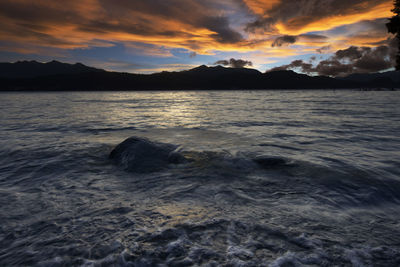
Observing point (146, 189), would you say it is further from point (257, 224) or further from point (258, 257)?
point (258, 257)

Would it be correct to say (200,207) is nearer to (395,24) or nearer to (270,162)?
(270,162)

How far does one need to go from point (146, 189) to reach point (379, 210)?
5057mm

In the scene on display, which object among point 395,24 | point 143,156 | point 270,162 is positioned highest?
point 395,24

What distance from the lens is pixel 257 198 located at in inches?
195

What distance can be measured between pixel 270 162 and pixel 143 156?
14.2ft

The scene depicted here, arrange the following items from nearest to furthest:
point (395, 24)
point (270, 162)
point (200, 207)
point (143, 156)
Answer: point (200, 207), point (270, 162), point (143, 156), point (395, 24)

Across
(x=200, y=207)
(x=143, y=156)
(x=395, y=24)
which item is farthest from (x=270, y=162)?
(x=395, y=24)

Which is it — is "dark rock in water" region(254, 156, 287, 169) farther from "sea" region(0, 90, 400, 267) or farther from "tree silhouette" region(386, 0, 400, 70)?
"tree silhouette" region(386, 0, 400, 70)

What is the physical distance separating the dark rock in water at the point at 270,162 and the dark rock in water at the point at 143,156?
2.63 m

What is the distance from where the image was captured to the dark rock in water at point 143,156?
717cm

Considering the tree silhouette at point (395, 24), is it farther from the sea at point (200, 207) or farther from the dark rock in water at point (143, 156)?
the dark rock in water at point (143, 156)

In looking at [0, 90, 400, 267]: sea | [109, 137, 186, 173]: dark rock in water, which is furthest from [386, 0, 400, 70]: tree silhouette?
[109, 137, 186, 173]: dark rock in water

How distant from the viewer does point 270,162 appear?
7469mm

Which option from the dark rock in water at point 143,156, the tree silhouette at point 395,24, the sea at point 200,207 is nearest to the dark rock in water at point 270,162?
the sea at point 200,207
